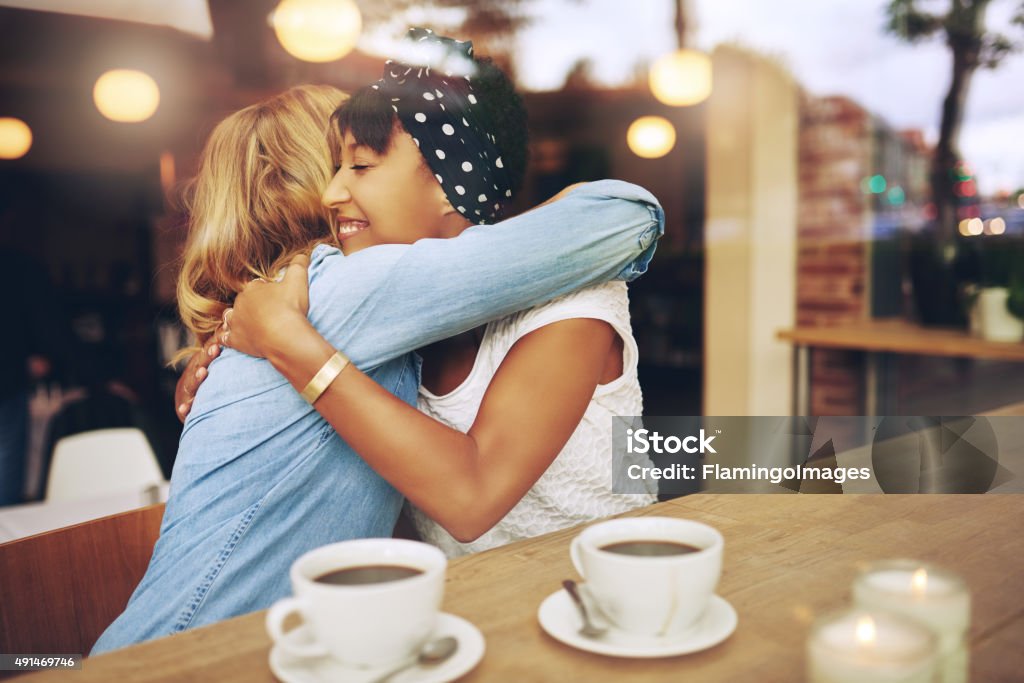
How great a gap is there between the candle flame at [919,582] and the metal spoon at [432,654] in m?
0.34

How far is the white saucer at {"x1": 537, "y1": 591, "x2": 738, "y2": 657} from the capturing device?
61cm

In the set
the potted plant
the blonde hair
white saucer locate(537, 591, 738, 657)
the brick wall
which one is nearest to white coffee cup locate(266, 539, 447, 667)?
white saucer locate(537, 591, 738, 657)

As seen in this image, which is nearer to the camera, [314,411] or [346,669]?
[346,669]

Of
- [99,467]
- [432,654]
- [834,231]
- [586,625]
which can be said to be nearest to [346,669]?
[432,654]

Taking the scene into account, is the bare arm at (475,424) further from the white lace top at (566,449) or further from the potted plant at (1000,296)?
the potted plant at (1000,296)

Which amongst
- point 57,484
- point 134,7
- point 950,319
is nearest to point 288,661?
point 57,484

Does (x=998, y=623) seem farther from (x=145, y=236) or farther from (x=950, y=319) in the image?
(x=145, y=236)

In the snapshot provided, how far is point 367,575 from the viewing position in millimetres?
614

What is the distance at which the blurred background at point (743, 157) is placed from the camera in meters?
2.98

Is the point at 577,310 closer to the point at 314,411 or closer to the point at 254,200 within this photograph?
the point at 314,411

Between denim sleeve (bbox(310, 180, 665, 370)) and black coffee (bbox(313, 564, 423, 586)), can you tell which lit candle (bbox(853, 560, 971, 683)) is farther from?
denim sleeve (bbox(310, 180, 665, 370))

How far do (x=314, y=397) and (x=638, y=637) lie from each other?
448 mm

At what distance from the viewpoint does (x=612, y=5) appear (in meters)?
3.80

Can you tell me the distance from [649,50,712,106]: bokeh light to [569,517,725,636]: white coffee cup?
3514 millimetres
